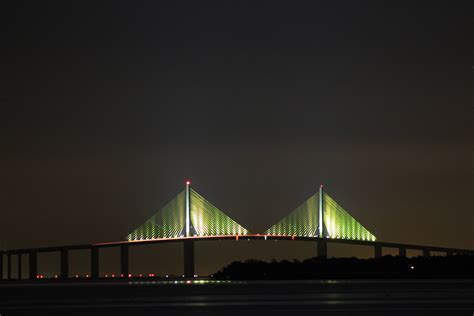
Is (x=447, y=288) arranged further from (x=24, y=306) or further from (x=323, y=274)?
(x=323, y=274)

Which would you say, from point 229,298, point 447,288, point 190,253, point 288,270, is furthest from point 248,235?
point 229,298

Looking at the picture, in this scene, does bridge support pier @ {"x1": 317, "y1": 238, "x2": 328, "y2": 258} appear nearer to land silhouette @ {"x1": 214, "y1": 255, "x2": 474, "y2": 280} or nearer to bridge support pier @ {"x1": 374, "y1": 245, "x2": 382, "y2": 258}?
bridge support pier @ {"x1": 374, "y1": 245, "x2": 382, "y2": 258}

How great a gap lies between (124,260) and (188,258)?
6229 mm

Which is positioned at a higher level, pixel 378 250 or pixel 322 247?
pixel 322 247

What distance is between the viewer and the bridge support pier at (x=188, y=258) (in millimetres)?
105625

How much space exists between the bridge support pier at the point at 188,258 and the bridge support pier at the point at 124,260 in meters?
4.89

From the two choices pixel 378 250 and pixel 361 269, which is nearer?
pixel 361 269

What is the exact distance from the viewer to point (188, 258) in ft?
356

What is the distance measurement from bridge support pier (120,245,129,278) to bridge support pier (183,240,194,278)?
16.0 ft

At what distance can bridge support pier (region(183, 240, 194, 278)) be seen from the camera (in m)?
106

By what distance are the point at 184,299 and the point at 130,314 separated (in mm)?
10735

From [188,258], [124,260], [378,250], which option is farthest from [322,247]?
[124,260]

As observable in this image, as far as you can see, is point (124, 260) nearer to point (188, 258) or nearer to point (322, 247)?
point (188, 258)

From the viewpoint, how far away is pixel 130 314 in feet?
133
